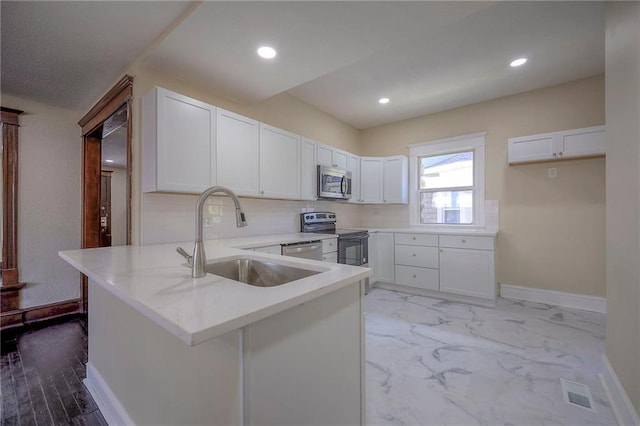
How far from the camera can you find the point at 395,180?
445 cm

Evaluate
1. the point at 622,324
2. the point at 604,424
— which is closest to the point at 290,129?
the point at 622,324

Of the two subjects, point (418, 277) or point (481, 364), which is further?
point (418, 277)

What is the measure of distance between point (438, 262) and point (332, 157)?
2.09 meters

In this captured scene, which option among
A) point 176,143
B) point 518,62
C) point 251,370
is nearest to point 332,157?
point 176,143

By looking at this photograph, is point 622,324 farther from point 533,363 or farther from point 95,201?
point 95,201

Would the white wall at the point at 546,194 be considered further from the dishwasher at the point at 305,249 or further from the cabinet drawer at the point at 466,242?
the dishwasher at the point at 305,249

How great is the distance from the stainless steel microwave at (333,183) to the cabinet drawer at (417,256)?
3.74ft

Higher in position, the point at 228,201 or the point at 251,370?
the point at 228,201

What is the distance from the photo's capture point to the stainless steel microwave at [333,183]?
369 cm

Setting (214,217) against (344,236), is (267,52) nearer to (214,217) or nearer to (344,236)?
(214,217)

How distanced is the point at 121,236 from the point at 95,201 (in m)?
2.87

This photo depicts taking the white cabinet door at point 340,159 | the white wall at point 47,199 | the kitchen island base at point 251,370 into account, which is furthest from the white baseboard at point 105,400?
the white cabinet door at point 340,159

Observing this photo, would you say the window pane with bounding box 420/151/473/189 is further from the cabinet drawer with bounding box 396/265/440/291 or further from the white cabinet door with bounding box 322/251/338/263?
the white cabinet door with bounding box 322/251/338/263

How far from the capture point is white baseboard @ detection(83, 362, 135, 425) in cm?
150
